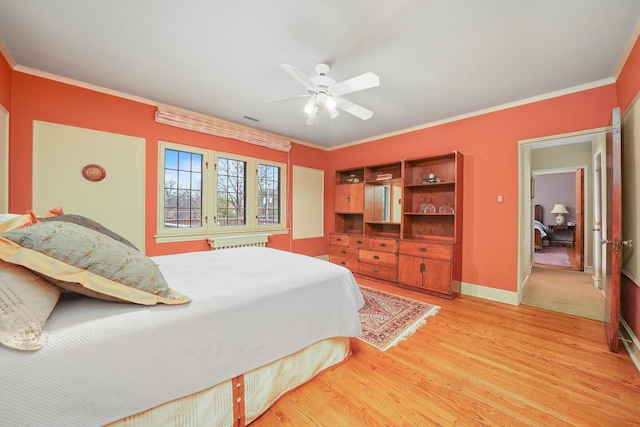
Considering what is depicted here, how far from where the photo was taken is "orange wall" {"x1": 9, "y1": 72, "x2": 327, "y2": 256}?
2438mm

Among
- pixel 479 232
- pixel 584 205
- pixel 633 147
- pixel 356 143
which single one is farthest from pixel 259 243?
pixel 584 205

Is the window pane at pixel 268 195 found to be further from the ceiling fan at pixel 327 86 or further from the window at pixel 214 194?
the ceiling fan at pixel 327 86

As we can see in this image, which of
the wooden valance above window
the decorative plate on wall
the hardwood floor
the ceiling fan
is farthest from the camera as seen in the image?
the wooden valance above window

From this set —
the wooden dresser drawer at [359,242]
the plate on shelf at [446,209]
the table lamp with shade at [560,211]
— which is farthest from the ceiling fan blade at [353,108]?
the table lamp with shade at [560,211]

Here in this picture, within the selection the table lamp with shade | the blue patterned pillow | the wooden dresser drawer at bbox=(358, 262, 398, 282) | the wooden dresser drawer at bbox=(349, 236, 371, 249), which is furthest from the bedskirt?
the table lamp with shade

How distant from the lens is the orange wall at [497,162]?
9.09 feet

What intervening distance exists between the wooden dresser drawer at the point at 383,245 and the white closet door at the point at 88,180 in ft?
10.7

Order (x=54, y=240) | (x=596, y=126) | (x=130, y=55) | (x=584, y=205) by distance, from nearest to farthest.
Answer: (x=54, y=240) < (x=130, y=55) < (x=596, y=126) < (x=584, y=205)

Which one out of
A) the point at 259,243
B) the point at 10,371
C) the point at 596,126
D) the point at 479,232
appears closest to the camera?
the point at 10,371

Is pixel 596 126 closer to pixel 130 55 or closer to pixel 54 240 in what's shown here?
pixel 54 240

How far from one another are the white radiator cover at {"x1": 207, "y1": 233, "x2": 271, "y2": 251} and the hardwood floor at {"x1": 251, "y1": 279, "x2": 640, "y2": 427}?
2438 mm

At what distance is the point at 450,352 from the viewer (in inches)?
80.0

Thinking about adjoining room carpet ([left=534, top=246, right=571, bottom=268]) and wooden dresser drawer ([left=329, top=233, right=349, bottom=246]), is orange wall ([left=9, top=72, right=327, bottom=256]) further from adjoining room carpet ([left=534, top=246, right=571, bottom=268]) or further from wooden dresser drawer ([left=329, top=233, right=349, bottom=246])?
adjoining room carpet ([left=534, top=246, right=571, bottom=268])

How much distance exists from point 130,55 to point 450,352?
3.80 metres
